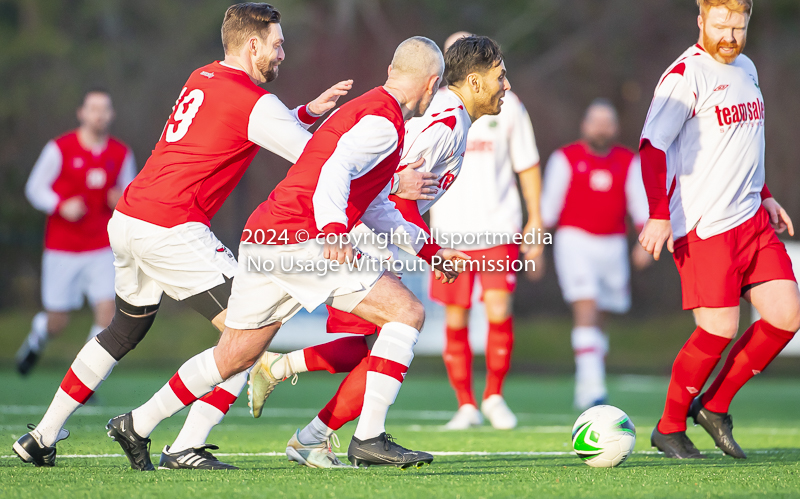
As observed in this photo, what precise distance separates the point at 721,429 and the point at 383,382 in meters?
1.98

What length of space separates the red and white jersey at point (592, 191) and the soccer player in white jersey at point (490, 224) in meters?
1.49

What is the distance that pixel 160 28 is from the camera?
2464 cm

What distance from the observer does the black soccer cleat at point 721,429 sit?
198 inches

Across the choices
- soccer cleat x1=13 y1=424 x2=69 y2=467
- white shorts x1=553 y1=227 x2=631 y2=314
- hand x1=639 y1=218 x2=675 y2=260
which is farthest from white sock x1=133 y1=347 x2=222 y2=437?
white shorts x1=553 y1=227 x2=631 y2=314

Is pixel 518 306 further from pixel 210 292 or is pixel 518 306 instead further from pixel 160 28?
pixel 210 292

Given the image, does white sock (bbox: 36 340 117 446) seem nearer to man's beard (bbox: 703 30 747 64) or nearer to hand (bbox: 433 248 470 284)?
hand (bbox: 433 248 470 284)

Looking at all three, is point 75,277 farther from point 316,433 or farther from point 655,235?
point 655,235

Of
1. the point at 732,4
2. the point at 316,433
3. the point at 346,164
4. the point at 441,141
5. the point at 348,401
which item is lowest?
the point at 316,433

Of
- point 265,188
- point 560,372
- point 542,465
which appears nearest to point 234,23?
point 542,465

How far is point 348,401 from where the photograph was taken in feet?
15.2

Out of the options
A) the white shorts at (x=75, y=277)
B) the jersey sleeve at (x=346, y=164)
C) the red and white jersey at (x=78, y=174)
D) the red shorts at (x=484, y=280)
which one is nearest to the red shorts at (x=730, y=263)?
the jersey sleeve at (x=346, y=164)

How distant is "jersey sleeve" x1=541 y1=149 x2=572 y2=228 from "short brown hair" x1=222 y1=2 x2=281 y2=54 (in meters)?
4.81

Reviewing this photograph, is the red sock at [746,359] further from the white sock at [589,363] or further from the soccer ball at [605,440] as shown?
the white sock at [589,363]

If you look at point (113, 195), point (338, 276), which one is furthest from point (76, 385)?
point (113, 195)
